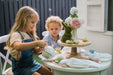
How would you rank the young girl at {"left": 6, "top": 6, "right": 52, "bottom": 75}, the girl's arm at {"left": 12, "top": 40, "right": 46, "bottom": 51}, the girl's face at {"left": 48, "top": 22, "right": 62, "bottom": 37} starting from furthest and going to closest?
the girl's face at {"left": 48, "top": 22, "right": 62, "bottom": 37} < the young girl at {"left": 6, "top": 6, "right": 52, "bottom": 75} < the girl's arm at {"left": 12, "top": 40, "right": 46, "bottom": 51}

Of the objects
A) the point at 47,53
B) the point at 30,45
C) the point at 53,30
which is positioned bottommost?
the point at 47,53

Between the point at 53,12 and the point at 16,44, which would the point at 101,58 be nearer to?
the point at 16,44

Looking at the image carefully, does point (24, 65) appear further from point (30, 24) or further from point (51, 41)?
point (51, 41)

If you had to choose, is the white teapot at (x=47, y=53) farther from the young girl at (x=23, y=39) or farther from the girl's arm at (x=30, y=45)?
the girl's arm at (x=30, y=45)

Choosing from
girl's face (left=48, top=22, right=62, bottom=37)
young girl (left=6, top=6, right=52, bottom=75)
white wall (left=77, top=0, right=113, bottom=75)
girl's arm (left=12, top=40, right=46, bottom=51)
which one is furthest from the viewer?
girl's face (left=48, top=22, right=62, bottom=37)

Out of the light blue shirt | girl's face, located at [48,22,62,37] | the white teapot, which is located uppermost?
girl's face, located at [48,22,62,37]

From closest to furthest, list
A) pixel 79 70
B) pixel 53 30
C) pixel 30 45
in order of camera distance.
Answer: pixel 79 70
pixel 30 45
pixel 53 30

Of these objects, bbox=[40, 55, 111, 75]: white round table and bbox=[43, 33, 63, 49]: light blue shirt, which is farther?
bbox=[43, 33, 63, 49]: light blue shirt

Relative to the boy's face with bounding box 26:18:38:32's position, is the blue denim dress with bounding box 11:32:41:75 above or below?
below

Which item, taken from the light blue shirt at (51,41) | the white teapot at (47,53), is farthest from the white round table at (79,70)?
the light blue shirt at (51,41)

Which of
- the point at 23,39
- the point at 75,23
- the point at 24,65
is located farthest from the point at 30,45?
the point at 75,23

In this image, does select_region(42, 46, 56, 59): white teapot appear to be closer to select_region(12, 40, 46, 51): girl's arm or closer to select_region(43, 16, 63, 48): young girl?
select_region(12, 40, 46, 51): girl's arm

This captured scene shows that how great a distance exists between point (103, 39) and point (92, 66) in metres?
0.79

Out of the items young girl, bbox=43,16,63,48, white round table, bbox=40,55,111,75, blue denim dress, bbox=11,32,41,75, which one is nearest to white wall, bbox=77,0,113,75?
young girl, bbox=43,16,63,48
